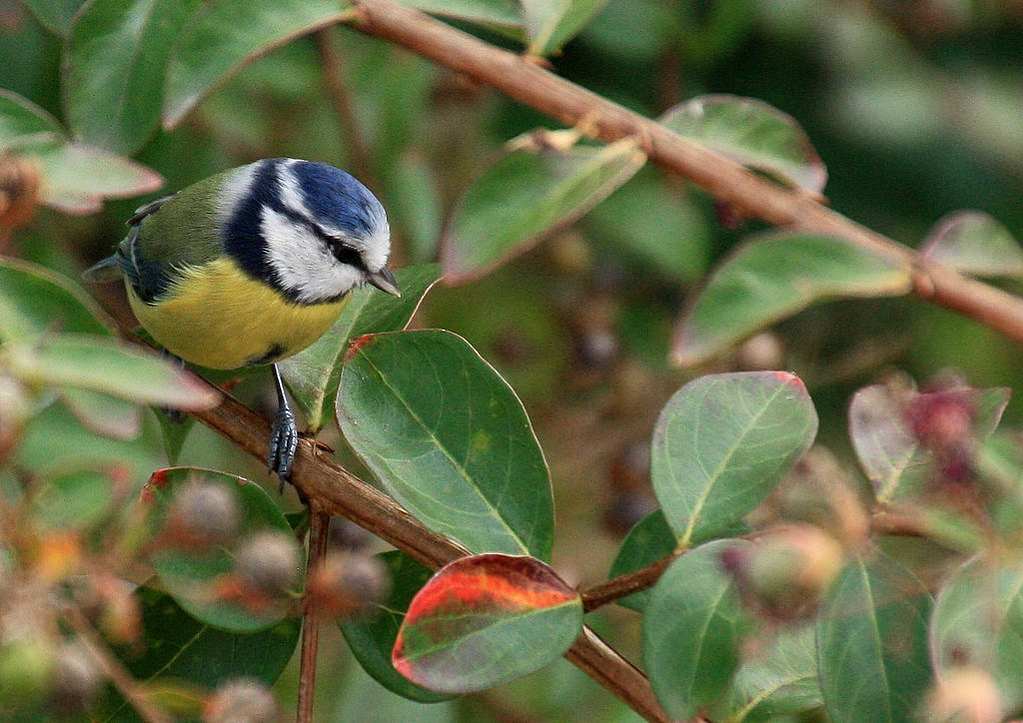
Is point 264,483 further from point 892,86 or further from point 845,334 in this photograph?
point 892,86

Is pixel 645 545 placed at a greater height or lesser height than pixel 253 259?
greater

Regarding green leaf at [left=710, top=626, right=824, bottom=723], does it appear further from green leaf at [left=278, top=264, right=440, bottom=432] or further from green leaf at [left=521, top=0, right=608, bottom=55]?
green leaf at [left=521, top=0, right=608, bottom=55]

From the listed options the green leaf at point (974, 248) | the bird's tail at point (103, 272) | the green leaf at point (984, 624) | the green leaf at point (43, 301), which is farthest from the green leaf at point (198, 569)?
the bird's tail at point (103, 272)

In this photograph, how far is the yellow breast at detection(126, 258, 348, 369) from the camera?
1515mm

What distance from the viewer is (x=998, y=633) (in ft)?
2.76

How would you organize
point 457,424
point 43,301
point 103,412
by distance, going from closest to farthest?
point 103,412 → point 43,301 → point 457,424

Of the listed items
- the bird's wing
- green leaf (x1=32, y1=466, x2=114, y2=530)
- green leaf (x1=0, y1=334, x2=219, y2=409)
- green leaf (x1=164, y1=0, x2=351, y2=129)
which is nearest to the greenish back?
the bird's wing

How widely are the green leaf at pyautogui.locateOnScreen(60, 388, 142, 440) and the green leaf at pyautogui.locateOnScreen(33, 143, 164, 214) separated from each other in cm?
38

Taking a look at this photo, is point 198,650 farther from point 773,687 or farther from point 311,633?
point 773,687

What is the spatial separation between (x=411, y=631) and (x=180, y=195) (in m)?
0.93

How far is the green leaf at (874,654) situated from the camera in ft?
2.87

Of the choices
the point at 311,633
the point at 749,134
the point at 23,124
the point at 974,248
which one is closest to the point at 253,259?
the point at 23,124

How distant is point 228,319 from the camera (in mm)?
1546

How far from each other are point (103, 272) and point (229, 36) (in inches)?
25.0
